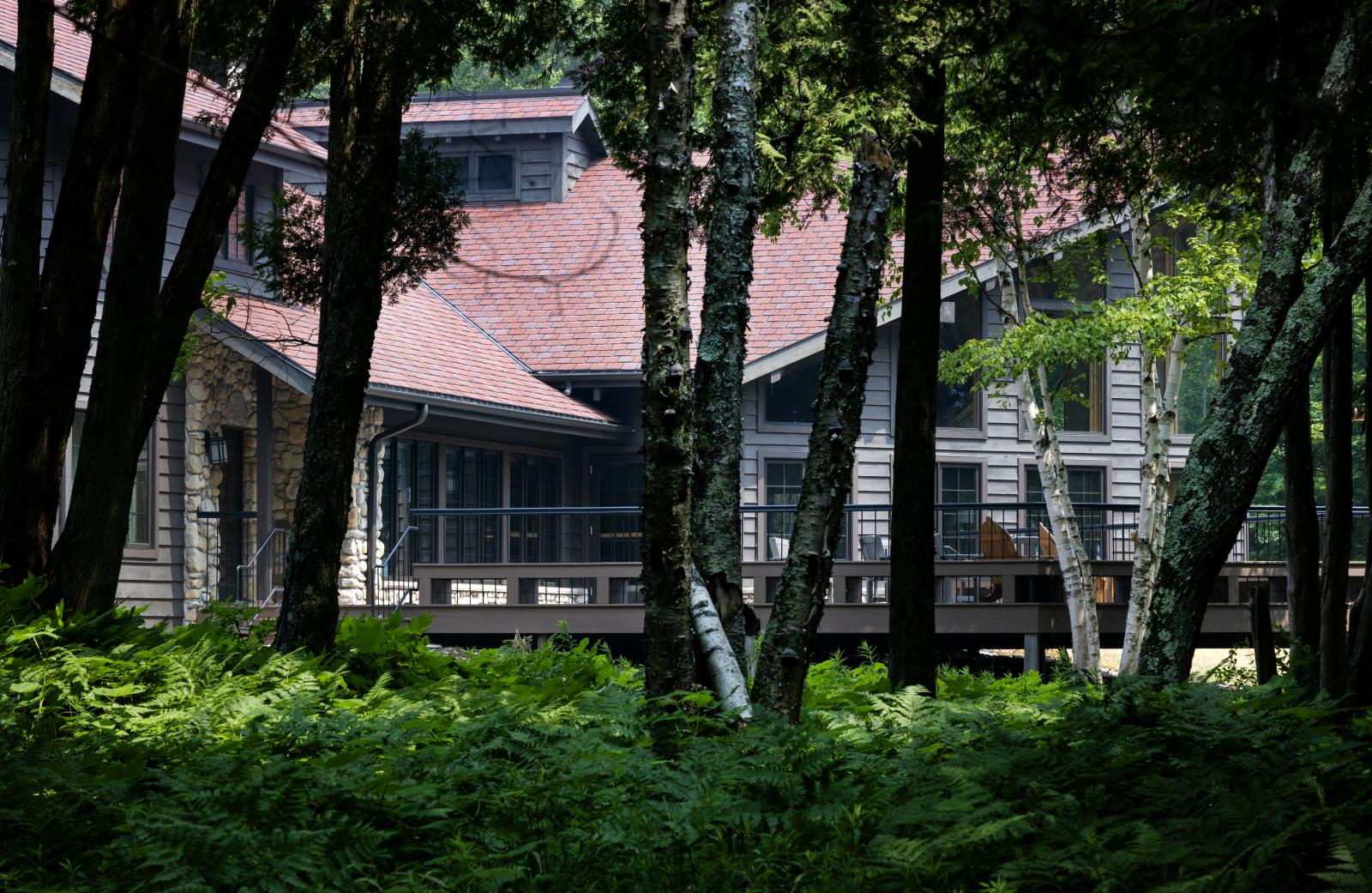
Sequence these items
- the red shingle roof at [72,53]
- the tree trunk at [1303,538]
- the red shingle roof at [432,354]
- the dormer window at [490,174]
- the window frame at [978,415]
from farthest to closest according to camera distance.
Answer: the dormer window at [490,174] → the window frame at [978,415] → the red shingle roof at [432,354] → the red shingle roof at [72,53] → the tree trunk at [1303,538]

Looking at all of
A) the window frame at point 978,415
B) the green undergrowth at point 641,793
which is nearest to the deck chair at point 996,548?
the window frame at point 978,415

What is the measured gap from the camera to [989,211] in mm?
17875

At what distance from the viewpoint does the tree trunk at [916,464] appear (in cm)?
901

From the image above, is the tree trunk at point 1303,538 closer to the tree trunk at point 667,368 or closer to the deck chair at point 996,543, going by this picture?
the tree trunk at point 667,368

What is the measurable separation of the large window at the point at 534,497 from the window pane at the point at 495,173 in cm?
669

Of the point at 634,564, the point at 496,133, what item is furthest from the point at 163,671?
the point at 496,133

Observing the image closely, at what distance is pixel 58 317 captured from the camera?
857cm

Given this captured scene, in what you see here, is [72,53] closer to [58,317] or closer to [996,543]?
[58,317]

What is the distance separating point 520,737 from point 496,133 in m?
23.7

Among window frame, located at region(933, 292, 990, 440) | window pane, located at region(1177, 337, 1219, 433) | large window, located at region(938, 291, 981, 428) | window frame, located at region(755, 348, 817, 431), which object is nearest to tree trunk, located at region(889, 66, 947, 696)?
window frame, located at region(755, 348, 817, 431)

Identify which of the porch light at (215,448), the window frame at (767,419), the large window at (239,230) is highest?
the large window at (239,230)

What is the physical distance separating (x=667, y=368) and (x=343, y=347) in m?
3.67

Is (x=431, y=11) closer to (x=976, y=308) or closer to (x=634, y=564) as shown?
(x=634, y=564)

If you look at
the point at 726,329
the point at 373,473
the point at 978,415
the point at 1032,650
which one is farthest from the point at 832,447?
the point at 978,415
